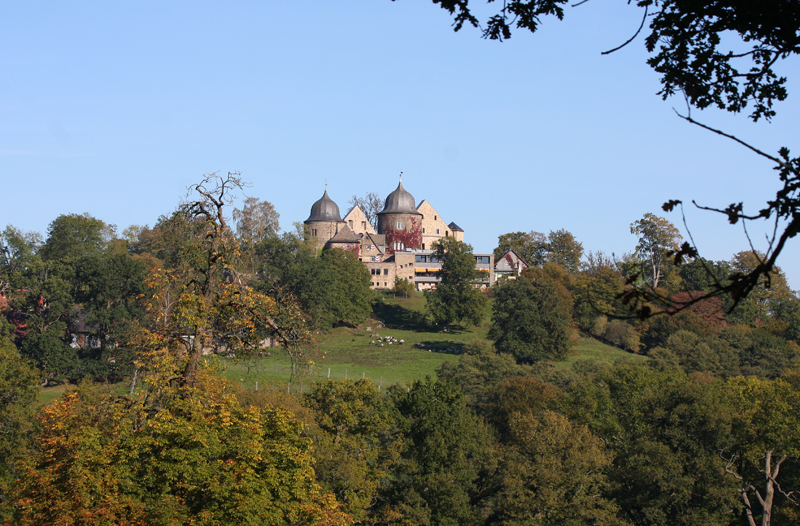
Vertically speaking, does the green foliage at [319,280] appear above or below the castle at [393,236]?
below

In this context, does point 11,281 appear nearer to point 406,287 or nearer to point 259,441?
point 406,287

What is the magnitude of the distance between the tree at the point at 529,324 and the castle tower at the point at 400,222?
147 feet

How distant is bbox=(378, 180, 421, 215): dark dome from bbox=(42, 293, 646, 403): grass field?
27.9 m

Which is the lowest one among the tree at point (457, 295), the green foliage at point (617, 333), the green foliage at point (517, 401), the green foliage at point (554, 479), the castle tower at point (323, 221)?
the green foliage at point (554, 479)

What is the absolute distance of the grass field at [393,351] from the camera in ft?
188

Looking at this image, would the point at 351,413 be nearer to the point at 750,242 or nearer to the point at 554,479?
the point at 554,479

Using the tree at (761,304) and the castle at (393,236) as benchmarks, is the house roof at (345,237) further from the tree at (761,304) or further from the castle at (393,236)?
the tree at (761,304)

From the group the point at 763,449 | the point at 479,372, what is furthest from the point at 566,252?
the point at 763,449

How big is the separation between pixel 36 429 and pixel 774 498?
29457mm

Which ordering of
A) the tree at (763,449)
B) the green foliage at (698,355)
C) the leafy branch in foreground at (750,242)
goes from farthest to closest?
the green foliage at (698,355) < the tree at (763,449) < the leafy branch in foreground at (750,242)

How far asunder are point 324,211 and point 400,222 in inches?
456

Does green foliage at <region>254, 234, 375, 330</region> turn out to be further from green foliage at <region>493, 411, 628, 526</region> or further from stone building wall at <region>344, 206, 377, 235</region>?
green foliage at <region>493, 411, 628, 526</region>

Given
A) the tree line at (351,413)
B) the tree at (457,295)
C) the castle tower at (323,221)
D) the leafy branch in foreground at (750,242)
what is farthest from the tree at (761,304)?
the leafy branch in foreground at (750,242)

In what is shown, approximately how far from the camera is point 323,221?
116 meters
